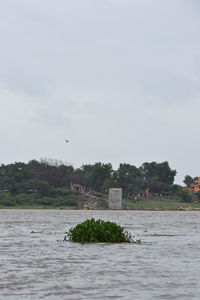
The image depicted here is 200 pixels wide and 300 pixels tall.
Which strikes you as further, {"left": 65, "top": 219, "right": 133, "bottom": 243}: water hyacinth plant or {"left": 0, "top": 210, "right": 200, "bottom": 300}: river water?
{"left": 65, "top": 219, "right": 133, "bottom": 243}: water hyacinth plant

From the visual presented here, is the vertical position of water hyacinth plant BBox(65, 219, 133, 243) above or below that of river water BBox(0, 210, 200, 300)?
above

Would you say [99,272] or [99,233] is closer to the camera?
[99,272]

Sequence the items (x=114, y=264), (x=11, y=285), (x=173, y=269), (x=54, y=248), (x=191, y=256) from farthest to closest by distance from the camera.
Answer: (x=54, y=248)
(x=191, y=256)
(x=114, y=264)
(x=173, y=269)
(x=11, y=285)

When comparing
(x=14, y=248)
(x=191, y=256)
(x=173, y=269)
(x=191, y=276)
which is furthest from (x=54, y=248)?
(x=191, y=276)

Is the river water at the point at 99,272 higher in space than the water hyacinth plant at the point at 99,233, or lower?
lower

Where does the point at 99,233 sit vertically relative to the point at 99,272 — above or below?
above

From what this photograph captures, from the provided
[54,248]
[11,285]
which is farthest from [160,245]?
[11,285]

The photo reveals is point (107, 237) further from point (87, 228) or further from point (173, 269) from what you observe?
point (173, 269)

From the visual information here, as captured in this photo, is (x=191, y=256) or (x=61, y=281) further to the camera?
(x=191, y=256)

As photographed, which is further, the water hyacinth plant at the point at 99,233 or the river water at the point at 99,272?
the water hyacinth plant at the point at 99,233

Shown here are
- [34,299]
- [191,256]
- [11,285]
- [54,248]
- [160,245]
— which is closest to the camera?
[34,299]

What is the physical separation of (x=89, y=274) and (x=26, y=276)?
10.5 feet

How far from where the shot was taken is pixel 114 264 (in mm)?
40062

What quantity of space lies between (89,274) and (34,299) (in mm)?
8407
